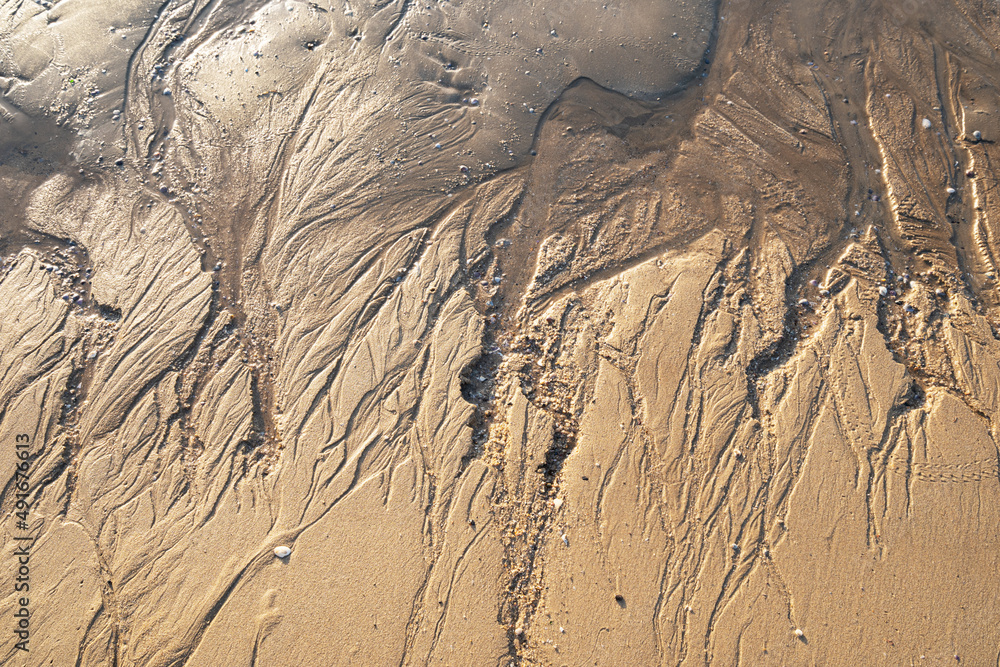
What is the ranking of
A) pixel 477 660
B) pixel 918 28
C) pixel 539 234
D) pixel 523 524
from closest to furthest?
pixel 477 660
pixel 523 524
pixel 539 234
pixel 918 28

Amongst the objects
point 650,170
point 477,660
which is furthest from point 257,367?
point 650,170

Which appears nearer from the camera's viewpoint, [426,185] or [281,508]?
[281,508]

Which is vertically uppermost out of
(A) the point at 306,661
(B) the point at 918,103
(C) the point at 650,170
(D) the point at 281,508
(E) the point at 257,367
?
(B) the point at 918,103

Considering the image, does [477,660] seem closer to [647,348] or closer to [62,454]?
[647,348]

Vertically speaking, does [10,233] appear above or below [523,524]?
above

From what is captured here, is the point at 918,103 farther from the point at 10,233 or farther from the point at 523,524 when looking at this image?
the point at 10,233

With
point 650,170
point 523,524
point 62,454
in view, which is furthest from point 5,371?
point 650,170

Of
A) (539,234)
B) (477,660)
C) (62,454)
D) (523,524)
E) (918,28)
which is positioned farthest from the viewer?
(918,28)
